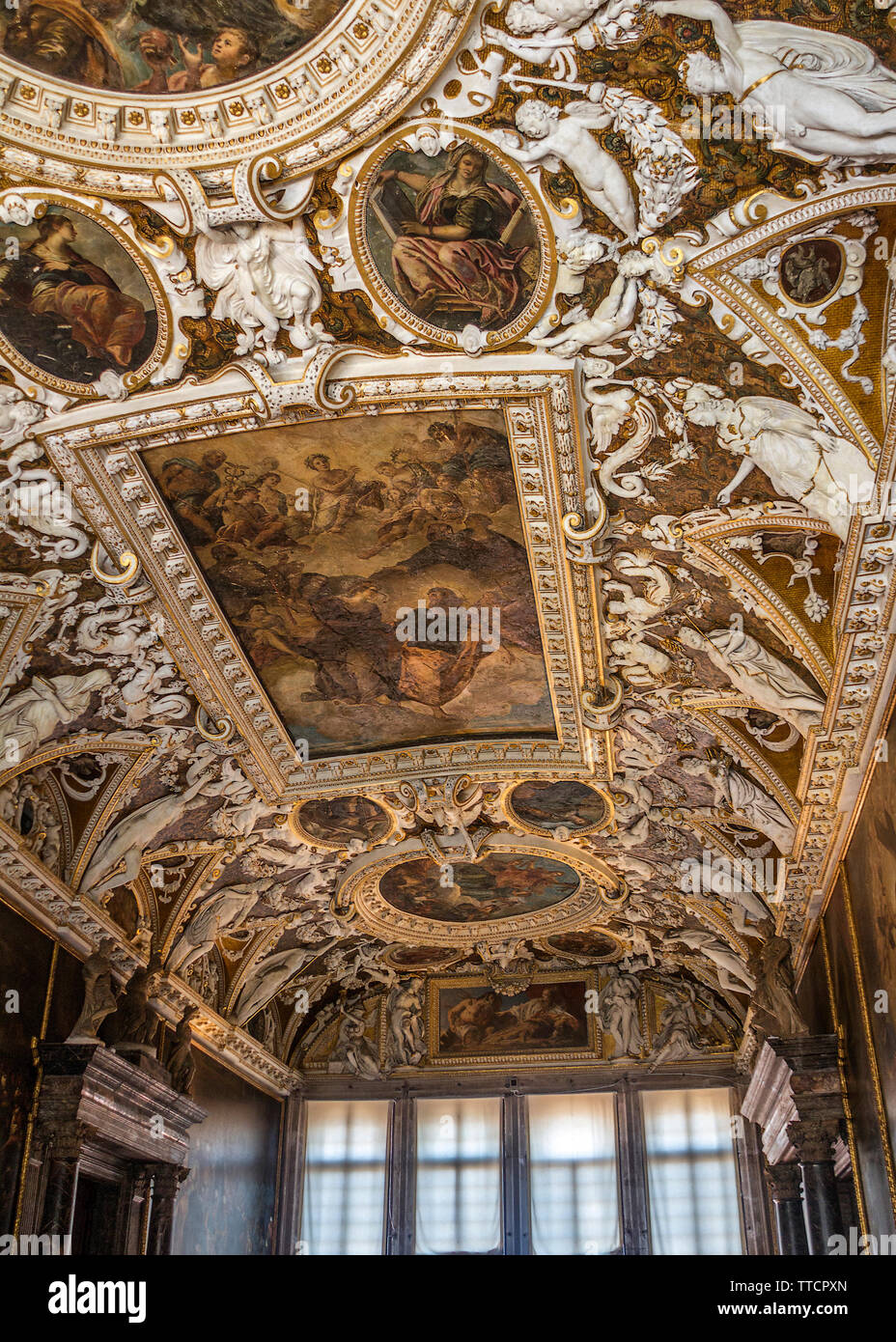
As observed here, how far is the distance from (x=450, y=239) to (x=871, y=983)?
7191 millimetres

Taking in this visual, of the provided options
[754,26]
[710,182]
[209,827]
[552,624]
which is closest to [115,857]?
[209,827]

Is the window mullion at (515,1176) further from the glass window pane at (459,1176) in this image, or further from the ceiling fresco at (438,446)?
the ceiling fresco at (438,446)

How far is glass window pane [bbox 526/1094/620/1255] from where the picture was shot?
19.9 m

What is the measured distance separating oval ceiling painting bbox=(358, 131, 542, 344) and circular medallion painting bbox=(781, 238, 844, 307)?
1.60 m

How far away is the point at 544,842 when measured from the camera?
16.3 m

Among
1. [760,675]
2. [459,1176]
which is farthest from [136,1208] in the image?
[760,675]

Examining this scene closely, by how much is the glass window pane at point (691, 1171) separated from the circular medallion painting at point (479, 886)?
4874mm

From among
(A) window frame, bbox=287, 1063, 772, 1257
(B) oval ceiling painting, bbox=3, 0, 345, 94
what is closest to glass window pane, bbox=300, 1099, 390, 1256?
(A) window frame, bbox=287, 1063, 772, 1257

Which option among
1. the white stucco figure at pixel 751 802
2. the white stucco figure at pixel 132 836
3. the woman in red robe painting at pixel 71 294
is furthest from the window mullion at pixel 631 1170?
the woman in red robe painting at pixel 71 294

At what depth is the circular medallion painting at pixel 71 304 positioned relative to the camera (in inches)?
301

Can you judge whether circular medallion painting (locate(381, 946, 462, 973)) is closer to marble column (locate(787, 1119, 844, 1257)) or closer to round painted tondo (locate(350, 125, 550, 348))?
marble column (locate(787, 1119, 844, 1257))

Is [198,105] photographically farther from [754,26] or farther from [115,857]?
[115,857]

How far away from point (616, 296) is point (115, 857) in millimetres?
8723

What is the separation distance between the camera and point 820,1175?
1255 centimetres
